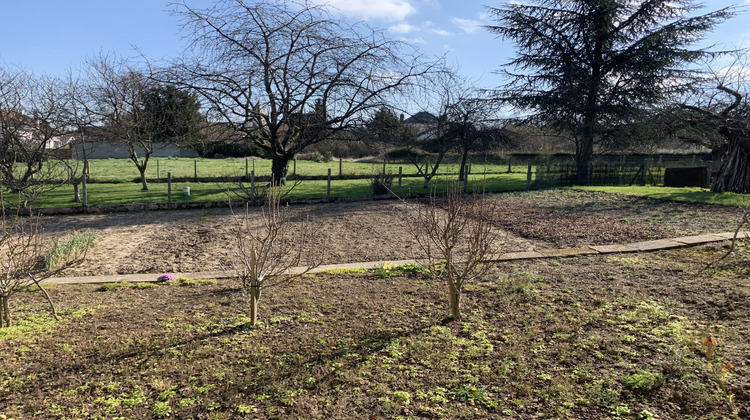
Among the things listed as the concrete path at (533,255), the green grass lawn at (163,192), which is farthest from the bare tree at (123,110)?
the concrete path at (533,255)

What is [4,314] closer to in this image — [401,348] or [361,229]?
[401,348]

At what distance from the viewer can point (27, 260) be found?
4.98 meters

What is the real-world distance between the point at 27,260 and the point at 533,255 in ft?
21.9

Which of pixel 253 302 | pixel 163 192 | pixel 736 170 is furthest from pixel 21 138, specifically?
pixel 736 170

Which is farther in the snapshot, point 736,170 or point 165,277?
point 736,170

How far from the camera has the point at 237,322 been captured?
401cm

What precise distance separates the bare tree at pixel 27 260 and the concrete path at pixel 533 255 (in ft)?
1.42

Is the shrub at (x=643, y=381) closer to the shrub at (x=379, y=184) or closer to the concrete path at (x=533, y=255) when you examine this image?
the concrete path at (x=533, y=255)

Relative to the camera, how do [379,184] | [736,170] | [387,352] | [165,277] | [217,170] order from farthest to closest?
[217,170] → [736,170] → [379,184] → [165,277] → [387,352]

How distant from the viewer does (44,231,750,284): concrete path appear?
5.71m

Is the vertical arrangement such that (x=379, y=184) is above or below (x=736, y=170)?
below

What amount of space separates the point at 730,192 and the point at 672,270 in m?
12.6

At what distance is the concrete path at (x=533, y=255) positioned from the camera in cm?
571

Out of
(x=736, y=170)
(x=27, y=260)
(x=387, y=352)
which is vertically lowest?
(x=387, y=352)
